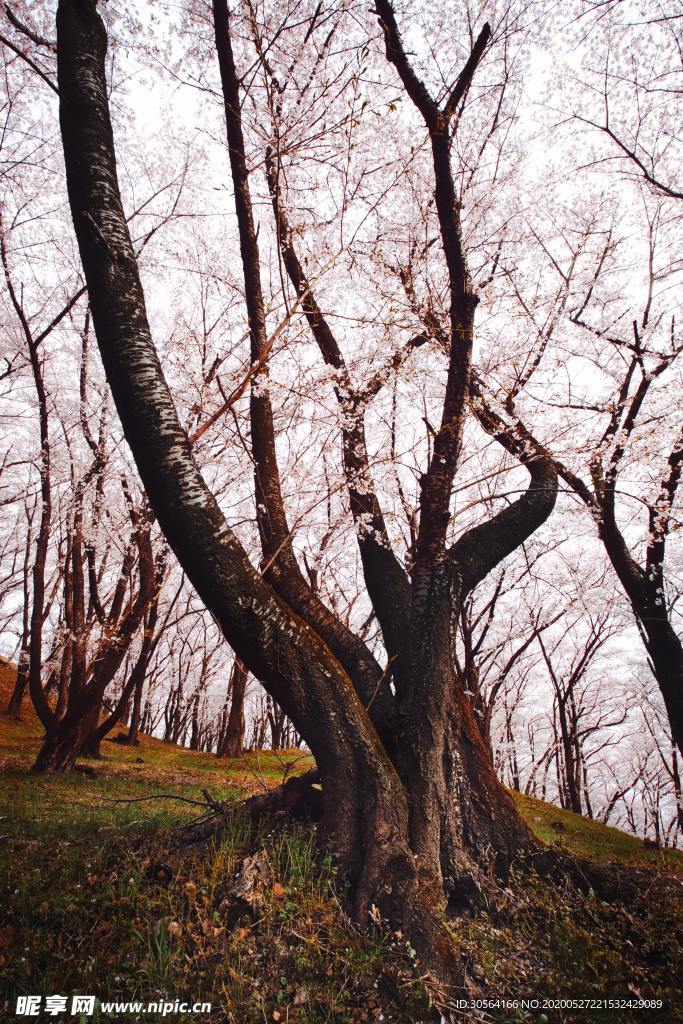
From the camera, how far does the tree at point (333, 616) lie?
9.91 feet

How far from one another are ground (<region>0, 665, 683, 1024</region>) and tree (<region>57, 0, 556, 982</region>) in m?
0.28

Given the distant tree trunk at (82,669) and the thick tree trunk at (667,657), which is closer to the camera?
the thick tree trunk at (667,657)

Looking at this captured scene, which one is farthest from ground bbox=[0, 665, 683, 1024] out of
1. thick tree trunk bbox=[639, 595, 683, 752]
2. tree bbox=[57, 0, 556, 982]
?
thick tree trunk bbox=[639, 595, 683, 752]

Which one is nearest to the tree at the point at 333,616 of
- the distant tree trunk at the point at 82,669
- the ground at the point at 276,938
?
the ground at the point at 276,938

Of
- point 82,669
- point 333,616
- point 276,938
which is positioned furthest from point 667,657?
point 82,669

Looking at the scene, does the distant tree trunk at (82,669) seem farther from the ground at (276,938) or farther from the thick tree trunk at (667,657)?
the thick tree trunk at (667,657)

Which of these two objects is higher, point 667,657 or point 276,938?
point 667,657

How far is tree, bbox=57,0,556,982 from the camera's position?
302cm

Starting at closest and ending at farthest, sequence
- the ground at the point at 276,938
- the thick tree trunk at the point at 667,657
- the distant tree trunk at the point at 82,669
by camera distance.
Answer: the ground at the point at 276,938 < the thick tree trunk at the point at 667,657 < the distant tree trunk at the point at 82,669

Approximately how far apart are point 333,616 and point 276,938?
2419 millimetres

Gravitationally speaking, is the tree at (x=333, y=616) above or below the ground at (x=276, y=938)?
above

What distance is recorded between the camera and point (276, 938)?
2.56m

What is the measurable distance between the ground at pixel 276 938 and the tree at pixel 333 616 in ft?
0.91

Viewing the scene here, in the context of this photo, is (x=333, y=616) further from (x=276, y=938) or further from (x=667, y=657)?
(x=667, y=657)
